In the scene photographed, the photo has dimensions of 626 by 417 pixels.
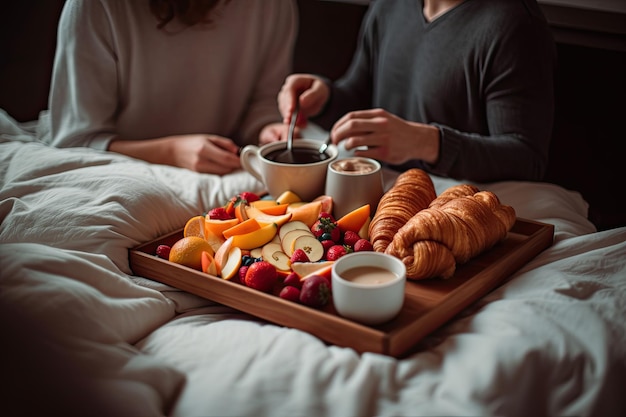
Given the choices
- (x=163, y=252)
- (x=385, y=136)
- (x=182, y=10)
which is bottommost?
(x=163, y=252)

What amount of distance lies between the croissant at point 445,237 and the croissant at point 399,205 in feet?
0.17

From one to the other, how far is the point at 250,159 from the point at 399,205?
414 millimetres

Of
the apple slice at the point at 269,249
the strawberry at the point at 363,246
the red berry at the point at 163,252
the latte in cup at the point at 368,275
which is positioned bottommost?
the red berry at the point at 163,252

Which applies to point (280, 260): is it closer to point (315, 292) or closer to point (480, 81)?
point (315, 292)

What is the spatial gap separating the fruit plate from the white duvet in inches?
0.8

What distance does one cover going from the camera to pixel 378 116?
1312mm

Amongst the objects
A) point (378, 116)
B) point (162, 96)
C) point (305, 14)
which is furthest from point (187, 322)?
point (305, 14)

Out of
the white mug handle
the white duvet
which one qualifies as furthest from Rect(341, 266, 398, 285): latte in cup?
the white mug handle

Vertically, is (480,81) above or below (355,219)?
above

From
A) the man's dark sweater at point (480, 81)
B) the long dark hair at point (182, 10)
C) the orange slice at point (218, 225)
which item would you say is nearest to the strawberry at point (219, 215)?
the orange slice at point (218, 225)

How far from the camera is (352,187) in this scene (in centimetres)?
119

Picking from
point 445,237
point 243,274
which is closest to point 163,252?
point 243,274

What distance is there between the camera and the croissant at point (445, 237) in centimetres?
97

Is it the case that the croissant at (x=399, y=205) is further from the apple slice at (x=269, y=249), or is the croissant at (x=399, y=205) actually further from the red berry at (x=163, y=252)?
the red berry at (x=163, y=252)
